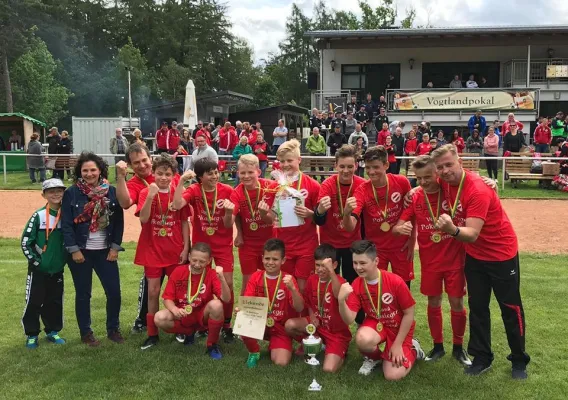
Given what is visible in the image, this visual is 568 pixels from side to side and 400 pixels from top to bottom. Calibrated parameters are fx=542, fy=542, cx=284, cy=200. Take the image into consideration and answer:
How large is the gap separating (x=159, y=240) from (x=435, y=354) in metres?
2.80

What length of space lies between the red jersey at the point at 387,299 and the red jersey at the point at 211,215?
1451 mm

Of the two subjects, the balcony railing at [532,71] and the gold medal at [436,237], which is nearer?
the gold medal at [436,237]

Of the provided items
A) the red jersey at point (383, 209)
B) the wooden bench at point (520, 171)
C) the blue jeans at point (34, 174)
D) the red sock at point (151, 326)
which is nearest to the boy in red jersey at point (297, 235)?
the red jersey at point (383, 209)

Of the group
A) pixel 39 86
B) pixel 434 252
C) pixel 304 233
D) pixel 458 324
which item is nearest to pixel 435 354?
pixel 458 324

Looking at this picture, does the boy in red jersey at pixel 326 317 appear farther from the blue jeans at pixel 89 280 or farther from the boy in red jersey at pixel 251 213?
the blue jeans at pixel 89 280

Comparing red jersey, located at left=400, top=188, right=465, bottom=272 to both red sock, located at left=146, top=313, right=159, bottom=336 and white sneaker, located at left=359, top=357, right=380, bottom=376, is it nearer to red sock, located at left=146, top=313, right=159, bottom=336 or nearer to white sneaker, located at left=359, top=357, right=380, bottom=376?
white sneaker, located at left=359, top=357, right=380, bottom=376

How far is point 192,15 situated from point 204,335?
6326 cm

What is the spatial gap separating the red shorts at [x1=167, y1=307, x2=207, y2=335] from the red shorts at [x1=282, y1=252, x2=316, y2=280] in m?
0.90

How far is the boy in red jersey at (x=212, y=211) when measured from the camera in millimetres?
5230

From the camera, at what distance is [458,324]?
15.8ft

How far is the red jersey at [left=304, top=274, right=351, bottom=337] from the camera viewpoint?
15.6ft

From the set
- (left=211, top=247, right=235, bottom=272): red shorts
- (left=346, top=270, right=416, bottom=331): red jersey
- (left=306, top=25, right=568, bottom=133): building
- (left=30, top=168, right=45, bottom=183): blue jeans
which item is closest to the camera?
(left=346, top=270, right=416, bottom=331): red jersey

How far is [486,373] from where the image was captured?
456 centimetres

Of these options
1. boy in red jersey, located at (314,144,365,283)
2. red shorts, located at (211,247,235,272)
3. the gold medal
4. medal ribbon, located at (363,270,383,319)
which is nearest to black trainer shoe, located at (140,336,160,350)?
red shorts, located at (211,247,235,272)
